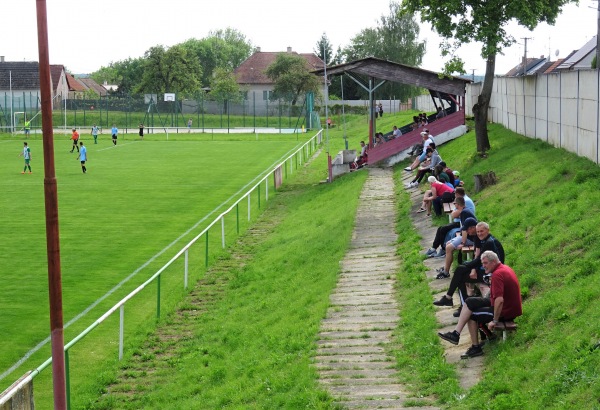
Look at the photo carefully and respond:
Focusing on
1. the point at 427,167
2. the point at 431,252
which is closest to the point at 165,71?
the point at 427,167

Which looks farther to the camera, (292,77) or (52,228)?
(292,77)

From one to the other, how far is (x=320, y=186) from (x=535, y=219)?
19.6 metres

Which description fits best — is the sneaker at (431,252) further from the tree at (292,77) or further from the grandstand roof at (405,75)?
the tree at (292,77)

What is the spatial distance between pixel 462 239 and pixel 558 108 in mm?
8824

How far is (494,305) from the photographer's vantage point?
11703 mm

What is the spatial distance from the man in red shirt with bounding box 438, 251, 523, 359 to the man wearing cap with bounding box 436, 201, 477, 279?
3.45 m

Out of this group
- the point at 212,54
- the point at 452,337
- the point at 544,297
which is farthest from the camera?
the point at 212,54

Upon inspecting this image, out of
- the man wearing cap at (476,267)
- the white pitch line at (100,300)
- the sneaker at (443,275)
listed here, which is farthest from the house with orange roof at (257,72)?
the man wearing cap at (476,267)

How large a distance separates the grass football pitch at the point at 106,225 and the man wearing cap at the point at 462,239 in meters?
5.60

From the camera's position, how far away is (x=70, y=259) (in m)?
23.4

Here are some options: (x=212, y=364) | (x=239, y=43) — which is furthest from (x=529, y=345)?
(x=239, y=43)

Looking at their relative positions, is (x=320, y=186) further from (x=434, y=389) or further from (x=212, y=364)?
(x=434, y=389)

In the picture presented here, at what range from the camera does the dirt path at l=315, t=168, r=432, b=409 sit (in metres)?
11.6

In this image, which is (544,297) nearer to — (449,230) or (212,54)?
(449,230)
